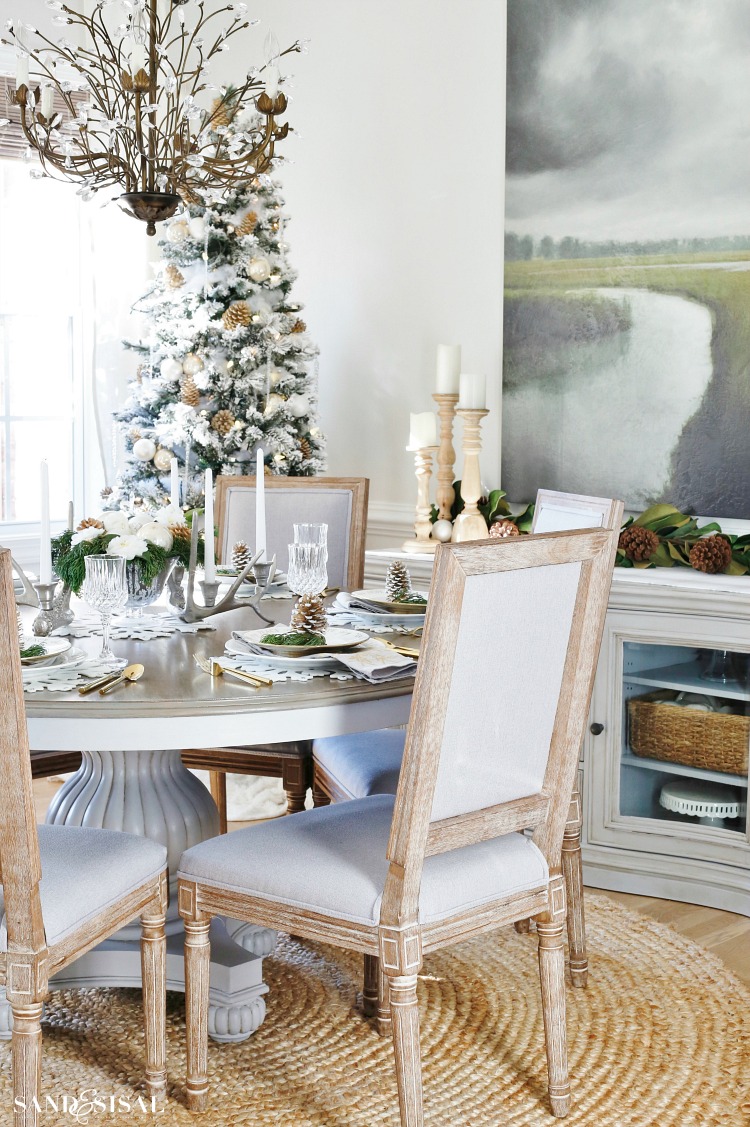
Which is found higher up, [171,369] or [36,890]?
[171,369]

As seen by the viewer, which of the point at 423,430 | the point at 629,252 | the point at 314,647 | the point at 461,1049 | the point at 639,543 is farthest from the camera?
the point at 423,430

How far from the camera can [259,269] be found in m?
4.19

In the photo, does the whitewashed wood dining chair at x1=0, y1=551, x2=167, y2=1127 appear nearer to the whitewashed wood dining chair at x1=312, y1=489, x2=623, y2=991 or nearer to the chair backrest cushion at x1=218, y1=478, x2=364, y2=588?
the whitewashed wood dining chair at x1=312, y1=489, x2=623, y2=991

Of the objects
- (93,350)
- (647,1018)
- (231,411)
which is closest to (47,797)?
(231,411)

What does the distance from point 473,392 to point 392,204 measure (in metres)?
0.98

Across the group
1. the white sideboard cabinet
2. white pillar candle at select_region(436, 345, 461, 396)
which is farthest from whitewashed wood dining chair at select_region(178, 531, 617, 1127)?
white pillar candle at select_region(436, 345, 461, 396)

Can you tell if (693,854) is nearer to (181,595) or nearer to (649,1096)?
(649,1096)

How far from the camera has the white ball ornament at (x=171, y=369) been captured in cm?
426

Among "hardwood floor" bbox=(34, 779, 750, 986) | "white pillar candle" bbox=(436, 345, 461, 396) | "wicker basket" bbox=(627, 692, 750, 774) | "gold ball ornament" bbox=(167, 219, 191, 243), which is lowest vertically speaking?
"hardwood floor" bbox=(34, 779, 750, 986)

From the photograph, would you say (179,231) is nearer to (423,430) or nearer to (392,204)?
(392,204)

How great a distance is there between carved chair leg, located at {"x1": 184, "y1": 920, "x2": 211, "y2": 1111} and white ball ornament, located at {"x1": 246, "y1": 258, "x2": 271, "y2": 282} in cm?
276

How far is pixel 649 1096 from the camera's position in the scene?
83.3 inches

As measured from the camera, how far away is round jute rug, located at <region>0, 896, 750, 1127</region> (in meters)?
2.06

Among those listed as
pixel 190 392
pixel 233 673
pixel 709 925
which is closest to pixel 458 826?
pixel 233 673
